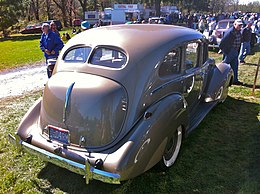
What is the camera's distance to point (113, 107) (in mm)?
2871

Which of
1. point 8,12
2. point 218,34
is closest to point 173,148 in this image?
point 218,34

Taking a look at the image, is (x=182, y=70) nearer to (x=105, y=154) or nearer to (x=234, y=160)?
(x=234, y=160)

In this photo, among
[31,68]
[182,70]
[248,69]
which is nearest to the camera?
[182,70]

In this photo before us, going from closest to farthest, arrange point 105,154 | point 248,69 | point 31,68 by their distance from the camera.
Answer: point 105,154, point 248,69, point 31,68

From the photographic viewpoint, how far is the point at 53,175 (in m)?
3.39

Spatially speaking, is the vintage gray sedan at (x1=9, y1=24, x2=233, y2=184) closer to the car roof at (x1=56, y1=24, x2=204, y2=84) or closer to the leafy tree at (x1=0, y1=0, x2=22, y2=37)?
the car roof at (x1=56, y1=24, x2=204, y2=84)

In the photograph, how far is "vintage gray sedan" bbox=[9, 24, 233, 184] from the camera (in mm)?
2768

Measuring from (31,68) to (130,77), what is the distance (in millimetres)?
9041

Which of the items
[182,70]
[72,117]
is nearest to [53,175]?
[72,117]

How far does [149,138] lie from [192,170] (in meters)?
1.04

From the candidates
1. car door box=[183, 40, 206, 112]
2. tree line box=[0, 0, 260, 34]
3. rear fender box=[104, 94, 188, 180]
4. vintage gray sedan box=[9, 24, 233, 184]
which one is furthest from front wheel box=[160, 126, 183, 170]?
tree line box=[0, 0, 260, 34]

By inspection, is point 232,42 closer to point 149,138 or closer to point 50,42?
point 50,42

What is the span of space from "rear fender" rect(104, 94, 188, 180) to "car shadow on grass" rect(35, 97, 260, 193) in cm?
44

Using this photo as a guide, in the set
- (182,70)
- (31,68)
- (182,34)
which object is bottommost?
(31,68)
